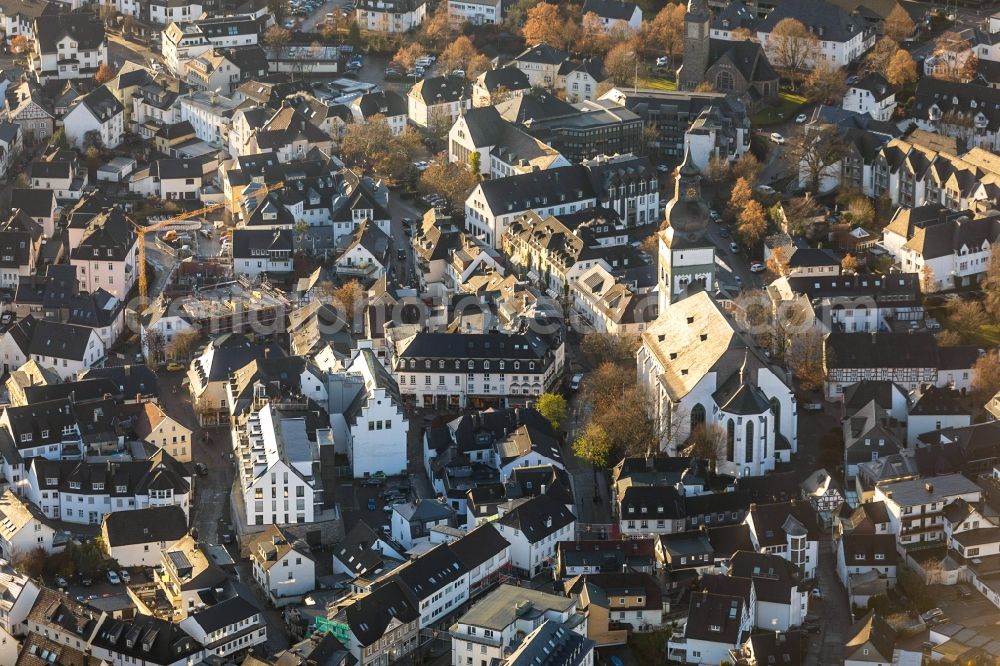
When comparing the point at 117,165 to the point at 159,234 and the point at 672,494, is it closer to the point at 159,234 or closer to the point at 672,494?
the point at 159,234

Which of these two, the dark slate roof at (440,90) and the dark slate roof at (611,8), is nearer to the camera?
the dark slate roof at (440,90)

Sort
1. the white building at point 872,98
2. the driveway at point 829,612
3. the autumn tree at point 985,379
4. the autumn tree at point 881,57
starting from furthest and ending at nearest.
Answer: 1. the autumn tree at point 881,57
2. the white building at point 872,98
3. the autumn tree at point 985,379
4. the driveway at point 829,612

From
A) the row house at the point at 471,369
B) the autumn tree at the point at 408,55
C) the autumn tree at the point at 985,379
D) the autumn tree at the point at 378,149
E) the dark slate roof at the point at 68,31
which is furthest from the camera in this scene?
the dark slate roof at the point at 68,31

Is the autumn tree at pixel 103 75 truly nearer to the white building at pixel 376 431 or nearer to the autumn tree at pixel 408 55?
the autumn tree at pixel 408 55

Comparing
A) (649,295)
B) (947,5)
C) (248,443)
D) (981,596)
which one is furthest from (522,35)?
(981,596)

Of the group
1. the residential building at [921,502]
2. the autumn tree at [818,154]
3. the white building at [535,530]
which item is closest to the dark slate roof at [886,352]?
the residential building at [921,502]

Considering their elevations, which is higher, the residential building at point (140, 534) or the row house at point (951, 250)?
the row house at point (951, 250)

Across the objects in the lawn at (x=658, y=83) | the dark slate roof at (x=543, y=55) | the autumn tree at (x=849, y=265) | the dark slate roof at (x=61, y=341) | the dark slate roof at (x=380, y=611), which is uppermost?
the dark slate roof at (x=543, y=55)
